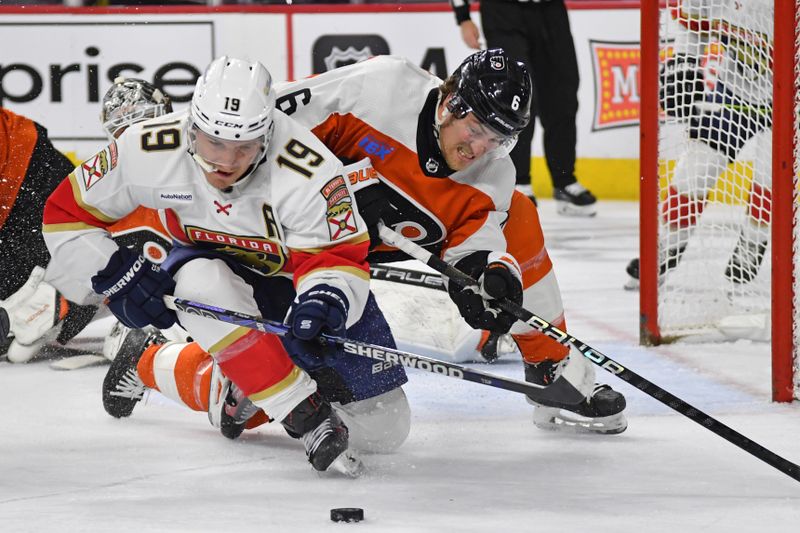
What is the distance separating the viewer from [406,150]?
9.02 feet

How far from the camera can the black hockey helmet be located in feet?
8.29

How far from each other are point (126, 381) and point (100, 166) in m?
0.56

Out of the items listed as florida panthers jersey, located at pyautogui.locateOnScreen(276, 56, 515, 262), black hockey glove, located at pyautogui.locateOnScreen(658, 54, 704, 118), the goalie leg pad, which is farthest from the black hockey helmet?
black hockey glove, located at pyautogui.locateOnScreen(658, 54, 704, 118)

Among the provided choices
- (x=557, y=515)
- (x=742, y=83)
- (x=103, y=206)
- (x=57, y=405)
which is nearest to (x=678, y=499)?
(x=557, y=515)

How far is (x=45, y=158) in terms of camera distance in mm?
3564

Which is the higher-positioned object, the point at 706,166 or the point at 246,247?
the point at 246,247

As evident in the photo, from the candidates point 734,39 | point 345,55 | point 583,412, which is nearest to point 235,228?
point 583,412

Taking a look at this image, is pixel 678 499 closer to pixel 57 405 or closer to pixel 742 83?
pixel 57 405

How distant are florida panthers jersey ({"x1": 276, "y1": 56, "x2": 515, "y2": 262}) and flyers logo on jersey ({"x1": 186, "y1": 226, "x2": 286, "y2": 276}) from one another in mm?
340

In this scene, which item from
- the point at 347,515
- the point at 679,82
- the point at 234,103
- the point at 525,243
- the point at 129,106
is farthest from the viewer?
the point at 679,82

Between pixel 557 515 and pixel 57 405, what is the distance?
1.34 m

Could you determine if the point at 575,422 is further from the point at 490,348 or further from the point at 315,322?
the point at 315,322

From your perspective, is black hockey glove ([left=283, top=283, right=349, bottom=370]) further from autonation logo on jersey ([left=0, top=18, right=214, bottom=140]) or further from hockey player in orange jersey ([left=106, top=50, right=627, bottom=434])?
autonation logo on jersey ([left=0, top=18, right=214, bottom=140])

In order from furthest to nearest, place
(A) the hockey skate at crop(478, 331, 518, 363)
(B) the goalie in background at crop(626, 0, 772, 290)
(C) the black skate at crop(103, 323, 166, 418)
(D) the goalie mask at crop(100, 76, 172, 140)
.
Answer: (B) the goalie in background at crop(626, 0, 772, 290) < (D) the goalie mask at crop(100, 76, 172, 140) < (A) the hockey skate at crop(478, 331, 518, 363) < (C) the black skate at crop(103, 323, 166, 418)
